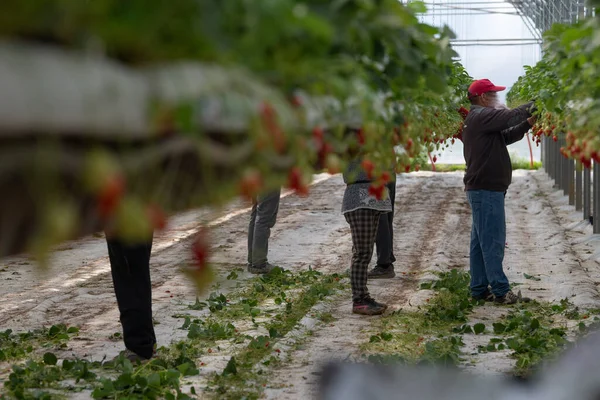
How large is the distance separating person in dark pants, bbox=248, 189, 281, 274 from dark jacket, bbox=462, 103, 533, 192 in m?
1.87

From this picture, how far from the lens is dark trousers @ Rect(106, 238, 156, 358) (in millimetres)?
4598

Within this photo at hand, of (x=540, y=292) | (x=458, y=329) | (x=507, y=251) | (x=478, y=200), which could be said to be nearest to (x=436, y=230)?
(x=507, y=251)

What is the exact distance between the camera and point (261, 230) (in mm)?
7652

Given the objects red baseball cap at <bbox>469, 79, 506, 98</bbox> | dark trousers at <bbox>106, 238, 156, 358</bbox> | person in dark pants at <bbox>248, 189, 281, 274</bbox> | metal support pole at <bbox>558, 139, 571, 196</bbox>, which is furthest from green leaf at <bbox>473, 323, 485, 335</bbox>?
metal support pole at <bbox>558, 139, 571, 196</bbox>

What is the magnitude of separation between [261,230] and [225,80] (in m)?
6.33

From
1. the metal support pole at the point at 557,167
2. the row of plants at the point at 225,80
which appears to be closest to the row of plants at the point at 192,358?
the row of plants at the point at 225,80

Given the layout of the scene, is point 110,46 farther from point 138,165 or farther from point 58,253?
point 58,253

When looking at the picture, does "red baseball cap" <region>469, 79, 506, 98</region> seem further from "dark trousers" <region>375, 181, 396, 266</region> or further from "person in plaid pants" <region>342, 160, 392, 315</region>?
"dark trousers" <region>375, 181, 396, 266</region>

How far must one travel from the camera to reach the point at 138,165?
131 centimetres

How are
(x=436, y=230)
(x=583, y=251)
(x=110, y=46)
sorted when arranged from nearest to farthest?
(x=110, y=46) < (x=583, y=251) < (x=436, y=230)

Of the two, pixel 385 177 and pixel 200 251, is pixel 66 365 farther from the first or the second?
pixel 200 251

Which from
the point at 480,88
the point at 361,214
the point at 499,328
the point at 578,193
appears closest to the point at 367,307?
the point at 361,214

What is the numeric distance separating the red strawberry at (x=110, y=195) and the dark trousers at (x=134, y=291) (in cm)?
343

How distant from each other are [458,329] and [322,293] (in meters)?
1.54
